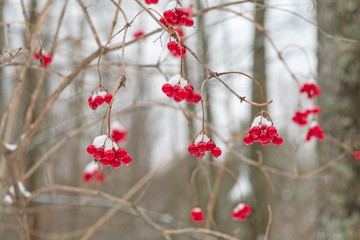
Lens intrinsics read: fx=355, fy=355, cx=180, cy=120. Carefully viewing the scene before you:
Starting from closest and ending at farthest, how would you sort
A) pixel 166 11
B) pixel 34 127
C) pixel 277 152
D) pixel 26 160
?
pixel 166 11 < pixel 34 127 < pixel 26 160 < pixel 277 152

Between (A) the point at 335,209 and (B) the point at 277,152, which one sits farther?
(B) the point at 277,152

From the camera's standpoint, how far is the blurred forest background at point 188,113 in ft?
6.29

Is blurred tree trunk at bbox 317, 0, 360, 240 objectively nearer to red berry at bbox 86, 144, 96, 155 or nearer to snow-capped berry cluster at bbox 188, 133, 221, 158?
snow-capped berry cluster at bbox 188, 133, 221, 158

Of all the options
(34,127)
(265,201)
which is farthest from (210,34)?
(34,127)

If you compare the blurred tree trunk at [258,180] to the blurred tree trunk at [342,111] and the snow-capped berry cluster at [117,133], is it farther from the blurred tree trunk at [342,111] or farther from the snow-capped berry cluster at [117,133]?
the snow-capped berry cluster at [117,133]

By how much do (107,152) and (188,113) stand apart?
101 cm

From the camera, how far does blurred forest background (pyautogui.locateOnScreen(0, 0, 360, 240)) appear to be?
1916 mm

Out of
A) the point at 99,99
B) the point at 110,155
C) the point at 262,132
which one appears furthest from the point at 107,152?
the point at 262,132

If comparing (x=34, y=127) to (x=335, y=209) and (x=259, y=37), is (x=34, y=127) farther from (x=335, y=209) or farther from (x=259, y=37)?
(x=259, y=37)

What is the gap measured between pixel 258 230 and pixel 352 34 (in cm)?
419

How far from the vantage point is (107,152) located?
1226mm

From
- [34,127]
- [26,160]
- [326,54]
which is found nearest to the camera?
[34,127]

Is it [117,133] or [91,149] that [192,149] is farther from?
[117,133]

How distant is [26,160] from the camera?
4.95 m
